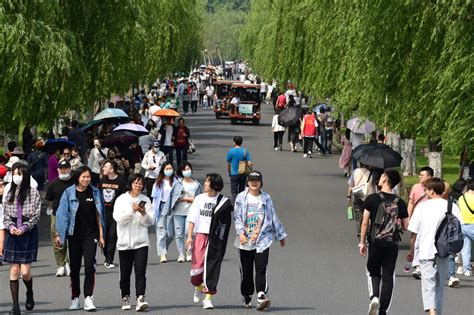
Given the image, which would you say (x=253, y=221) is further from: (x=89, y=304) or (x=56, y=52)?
(x=56, y=52)

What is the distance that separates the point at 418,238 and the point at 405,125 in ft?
31.1

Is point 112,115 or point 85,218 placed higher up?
point 112,115

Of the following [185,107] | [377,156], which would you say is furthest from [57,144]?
[185,107]

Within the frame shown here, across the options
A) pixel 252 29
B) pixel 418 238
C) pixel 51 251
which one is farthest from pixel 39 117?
pixel 252 29

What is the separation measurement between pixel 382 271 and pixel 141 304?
9.01 feet

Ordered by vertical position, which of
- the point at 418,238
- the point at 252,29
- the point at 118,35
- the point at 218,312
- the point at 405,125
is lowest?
the point at 218,312

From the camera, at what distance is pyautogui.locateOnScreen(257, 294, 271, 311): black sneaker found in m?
14.4

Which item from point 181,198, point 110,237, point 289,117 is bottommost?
point 110,237

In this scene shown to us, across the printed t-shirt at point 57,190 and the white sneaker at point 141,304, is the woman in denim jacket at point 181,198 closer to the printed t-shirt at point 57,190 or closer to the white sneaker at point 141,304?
the printed t-shirt at point 57,190

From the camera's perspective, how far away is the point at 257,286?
1466 centimetres

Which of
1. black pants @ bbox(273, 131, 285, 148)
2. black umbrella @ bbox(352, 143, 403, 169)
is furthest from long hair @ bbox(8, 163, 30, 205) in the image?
black pants @ bbox(273, 131, 285, 148)

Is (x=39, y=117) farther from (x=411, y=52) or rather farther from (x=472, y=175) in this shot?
(x=472, y=175)

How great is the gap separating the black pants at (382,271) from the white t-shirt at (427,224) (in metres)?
0.33

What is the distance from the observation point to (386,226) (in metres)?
13.8
